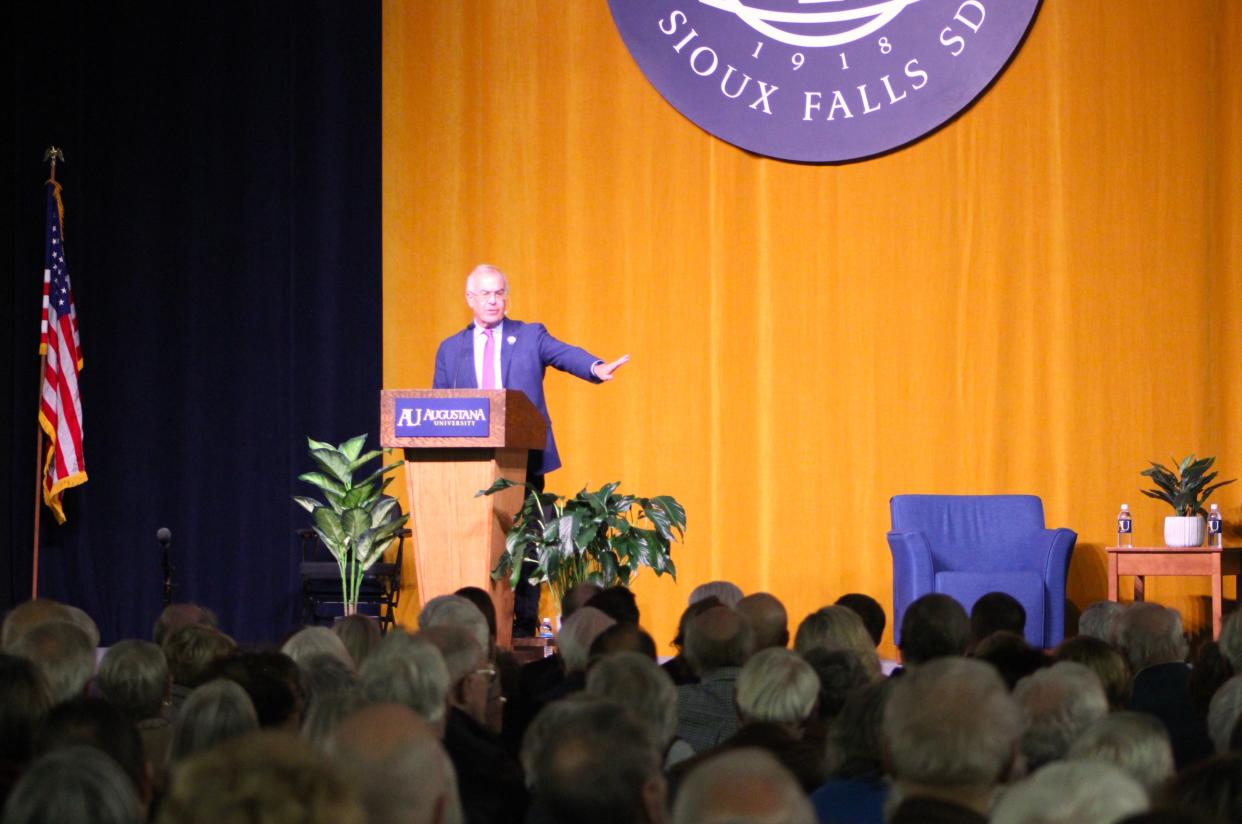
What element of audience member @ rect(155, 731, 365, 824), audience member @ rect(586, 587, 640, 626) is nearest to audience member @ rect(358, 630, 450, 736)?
audience member @ rect(155, 731, 365, 824)

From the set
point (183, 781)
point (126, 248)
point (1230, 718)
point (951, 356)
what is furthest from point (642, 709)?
point (126, 248)

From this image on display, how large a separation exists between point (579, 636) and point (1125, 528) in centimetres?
Result: 472

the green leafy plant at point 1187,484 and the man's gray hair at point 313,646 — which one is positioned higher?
the green leafy plant at point 1187,484

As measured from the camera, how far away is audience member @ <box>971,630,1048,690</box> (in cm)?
310

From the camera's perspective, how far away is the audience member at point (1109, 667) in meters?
2.85

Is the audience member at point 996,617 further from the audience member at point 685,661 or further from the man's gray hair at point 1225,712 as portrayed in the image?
the man's gray hair at point 1225,712

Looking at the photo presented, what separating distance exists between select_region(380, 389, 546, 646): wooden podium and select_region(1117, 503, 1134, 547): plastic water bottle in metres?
3.30

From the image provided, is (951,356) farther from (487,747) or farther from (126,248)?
(487,747)

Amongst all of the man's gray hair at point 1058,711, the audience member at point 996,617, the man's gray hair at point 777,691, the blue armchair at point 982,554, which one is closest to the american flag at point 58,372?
the blue armchair at point 982,554

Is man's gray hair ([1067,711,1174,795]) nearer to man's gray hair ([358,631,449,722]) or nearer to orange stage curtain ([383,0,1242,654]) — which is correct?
man's gray hair ([358,631,449,722])

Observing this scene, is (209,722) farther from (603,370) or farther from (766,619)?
(603,370)

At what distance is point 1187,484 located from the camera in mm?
7074

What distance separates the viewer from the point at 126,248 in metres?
8.46

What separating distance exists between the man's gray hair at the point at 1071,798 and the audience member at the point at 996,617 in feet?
8.08
